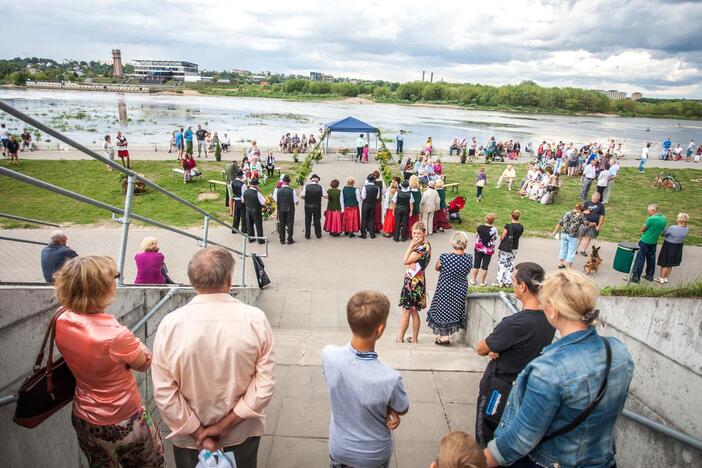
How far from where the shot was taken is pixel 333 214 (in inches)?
448

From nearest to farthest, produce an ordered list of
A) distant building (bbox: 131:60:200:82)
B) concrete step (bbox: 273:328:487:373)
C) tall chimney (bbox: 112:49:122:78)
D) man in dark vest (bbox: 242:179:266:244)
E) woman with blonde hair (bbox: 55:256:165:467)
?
1. woman with blonde hair (bbox: 55:256:165:467)
2. concrete step (bbox: 273:328:487:373)
3. man in dark vest (bbox: 242:179:266:244)
4. tall chimney (bbox: 112:49:122:78)
5. distant building (bbox: 131:60:200:82)

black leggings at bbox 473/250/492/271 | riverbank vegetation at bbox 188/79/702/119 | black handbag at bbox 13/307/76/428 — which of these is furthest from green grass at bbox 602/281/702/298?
riverbank vegetation at bbox 188/79/702/119

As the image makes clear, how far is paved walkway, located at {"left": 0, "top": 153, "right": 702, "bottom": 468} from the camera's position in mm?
3469

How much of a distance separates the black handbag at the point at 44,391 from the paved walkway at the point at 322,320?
1.57 meters

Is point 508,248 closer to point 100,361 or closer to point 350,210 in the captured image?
point 350,210

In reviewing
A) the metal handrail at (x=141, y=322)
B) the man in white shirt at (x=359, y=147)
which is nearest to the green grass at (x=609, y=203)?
the man in white shirt at (x=359, y=147)

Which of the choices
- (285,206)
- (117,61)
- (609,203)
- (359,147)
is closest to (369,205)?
(285,206)

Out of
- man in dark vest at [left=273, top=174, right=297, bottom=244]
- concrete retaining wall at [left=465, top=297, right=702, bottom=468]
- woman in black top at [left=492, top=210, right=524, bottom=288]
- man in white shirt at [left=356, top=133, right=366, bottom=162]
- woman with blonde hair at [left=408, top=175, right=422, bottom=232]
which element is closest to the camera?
concrete retaining wall at [left=465, top=297, right=702, bottom=468]

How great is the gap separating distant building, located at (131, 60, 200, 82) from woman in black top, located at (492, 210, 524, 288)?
181232 millimetres

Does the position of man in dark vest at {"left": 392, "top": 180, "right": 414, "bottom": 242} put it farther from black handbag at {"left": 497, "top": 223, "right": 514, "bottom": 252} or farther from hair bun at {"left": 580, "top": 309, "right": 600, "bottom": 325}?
hair bun at {"left": 580, "top": 309, "right": 600, "bottom": 325}

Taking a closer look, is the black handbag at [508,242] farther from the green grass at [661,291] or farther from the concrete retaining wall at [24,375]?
the concrete retaining wall at [24,375]

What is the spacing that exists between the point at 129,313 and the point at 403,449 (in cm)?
237

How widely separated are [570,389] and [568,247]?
28.3 feet

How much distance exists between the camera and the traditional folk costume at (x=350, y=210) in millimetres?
11203
